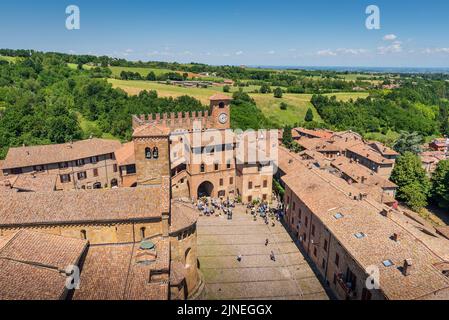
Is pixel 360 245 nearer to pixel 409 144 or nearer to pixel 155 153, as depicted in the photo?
pixel 155 153

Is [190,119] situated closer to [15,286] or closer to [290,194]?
[290,194]

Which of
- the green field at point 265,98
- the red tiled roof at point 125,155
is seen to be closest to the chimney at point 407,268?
the red tiled roof at point 125,155

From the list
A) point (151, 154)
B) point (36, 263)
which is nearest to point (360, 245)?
point (151, 154)

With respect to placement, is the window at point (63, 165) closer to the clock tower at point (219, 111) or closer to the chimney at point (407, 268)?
the clock tower at point (219, 111)

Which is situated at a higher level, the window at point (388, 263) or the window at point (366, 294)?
the window at point (388, 263)

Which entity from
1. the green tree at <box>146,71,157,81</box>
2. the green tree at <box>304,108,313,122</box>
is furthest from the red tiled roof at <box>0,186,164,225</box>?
the green tree at <box>146,71,157,81</box>
